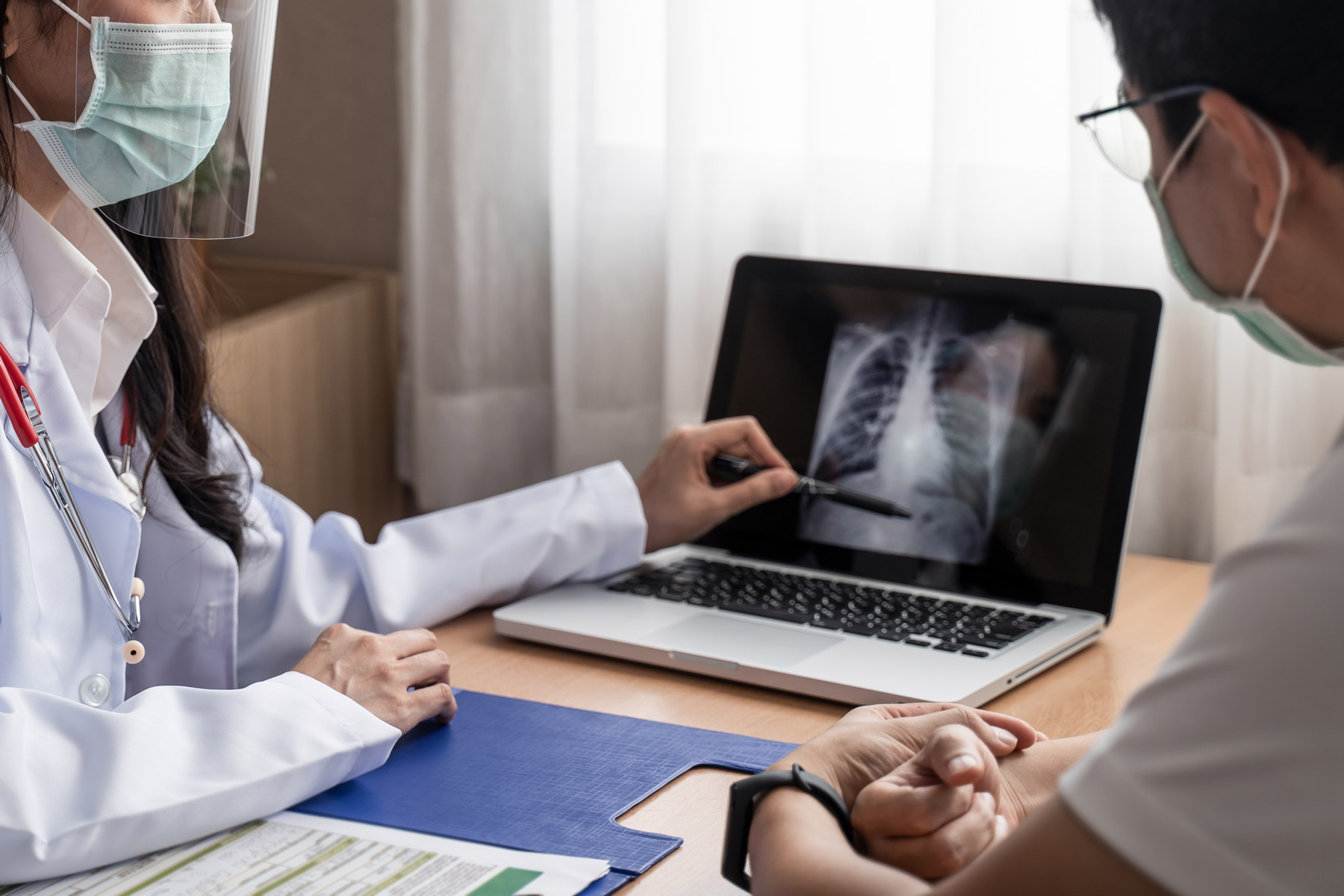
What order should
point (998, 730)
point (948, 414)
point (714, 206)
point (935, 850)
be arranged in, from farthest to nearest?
point (714, 206) < point (948, 414) < point (998, 730) < point (935, 850)

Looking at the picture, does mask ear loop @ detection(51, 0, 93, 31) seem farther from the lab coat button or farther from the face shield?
the lab coat button

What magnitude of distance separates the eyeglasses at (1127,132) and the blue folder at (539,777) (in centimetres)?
44

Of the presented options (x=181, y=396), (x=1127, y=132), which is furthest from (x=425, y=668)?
(x=1127, y=132)

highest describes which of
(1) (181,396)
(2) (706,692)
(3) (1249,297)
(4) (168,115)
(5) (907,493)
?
(4) (168,115)

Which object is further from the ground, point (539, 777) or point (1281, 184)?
point (1281, 184)

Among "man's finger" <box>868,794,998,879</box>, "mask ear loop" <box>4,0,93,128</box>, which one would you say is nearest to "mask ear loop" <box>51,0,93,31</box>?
"mask ear loop" <box>4,0,93,128</box>

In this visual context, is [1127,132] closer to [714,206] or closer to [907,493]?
[907,493]

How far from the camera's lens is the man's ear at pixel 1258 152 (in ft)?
1.73

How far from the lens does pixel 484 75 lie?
1.73m

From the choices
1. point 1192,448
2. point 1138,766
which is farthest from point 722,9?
point 1138,766

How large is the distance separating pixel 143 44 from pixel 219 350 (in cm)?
73

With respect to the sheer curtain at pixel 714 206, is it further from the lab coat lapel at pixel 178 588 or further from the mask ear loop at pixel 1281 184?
the mask ear loop at pixel 1281 184

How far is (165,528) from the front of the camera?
3.53ft

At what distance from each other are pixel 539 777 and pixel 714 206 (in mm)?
924
